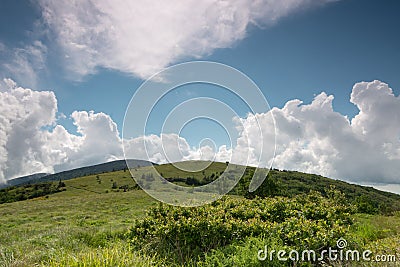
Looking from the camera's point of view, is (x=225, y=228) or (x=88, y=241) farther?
(x=88, y=241)

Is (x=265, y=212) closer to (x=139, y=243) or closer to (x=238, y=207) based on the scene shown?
(x=238, y=207)

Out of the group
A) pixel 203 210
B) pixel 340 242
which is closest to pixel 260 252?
pixel 340 242

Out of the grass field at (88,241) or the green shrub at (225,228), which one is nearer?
the grass field at (88,241)

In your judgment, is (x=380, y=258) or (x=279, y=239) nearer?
(x=380, y=258)

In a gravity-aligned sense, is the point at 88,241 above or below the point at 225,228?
below

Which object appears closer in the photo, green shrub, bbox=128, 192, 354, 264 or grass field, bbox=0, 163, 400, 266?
grass field, bbox=0, 163, 400, 266

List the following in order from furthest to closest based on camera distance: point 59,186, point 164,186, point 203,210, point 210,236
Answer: point 59,186
point 164,186
point 203,210
point 210,236

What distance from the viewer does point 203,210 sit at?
1039 cm

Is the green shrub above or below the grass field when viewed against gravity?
above

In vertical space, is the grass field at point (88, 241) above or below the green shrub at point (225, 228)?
below

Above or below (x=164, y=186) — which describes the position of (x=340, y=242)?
below

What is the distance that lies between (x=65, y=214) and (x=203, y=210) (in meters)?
18.4

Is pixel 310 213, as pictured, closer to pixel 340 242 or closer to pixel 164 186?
pixel 340 242

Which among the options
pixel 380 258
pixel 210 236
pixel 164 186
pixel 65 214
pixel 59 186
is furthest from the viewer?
pixel 59 186
